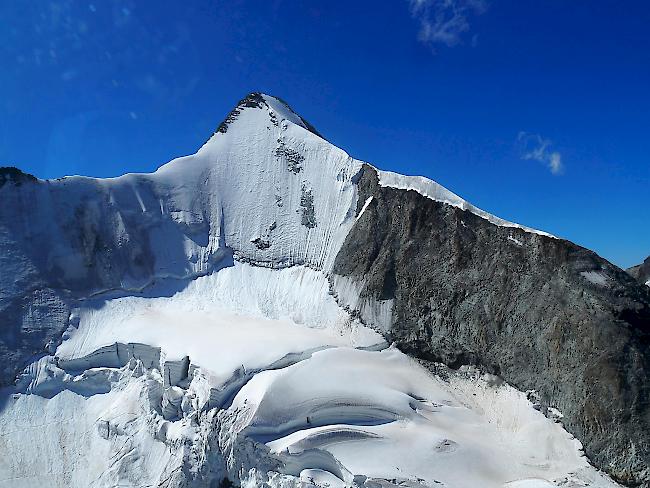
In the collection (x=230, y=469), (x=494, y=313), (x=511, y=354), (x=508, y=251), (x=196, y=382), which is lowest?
Answer: (x=230, y=469)

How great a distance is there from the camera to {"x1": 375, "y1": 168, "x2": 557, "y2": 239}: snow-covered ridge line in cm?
2278

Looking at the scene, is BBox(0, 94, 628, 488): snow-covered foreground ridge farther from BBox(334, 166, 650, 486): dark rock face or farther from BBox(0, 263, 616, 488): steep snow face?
BBox(334, 166, 650, 486): dark rock face

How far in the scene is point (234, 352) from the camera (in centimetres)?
2128

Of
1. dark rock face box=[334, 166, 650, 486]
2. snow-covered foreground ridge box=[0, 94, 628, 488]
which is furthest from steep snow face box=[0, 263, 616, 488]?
dark rock face box=[334, 166, 650, 486]

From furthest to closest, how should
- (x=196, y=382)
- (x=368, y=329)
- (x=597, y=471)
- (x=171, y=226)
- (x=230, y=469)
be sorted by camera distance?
(x=171, y=226) < (x=368, y=329) < (x=196, y=382) < (x=230, y=469) < (x=597, y=471)

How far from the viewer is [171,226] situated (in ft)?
98.2

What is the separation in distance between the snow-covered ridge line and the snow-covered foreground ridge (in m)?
0.10

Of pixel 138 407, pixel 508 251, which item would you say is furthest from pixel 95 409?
pixel 508 251

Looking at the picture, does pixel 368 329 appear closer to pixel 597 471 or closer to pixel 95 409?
pixel 597 471

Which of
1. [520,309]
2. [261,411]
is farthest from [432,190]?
[261,411]

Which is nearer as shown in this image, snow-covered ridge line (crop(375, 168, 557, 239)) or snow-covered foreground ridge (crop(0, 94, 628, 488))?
snow-covered foreground ridge (crop(0, 94, 628, 488))

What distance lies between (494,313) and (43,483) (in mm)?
18667

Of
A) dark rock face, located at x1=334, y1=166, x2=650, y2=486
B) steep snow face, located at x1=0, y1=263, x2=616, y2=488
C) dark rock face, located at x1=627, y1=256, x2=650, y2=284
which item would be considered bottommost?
steep snow face, located at x1=0, y1=263, x2=616, y2=488

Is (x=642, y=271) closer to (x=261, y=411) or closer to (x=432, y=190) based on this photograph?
(x=432, y=190)
